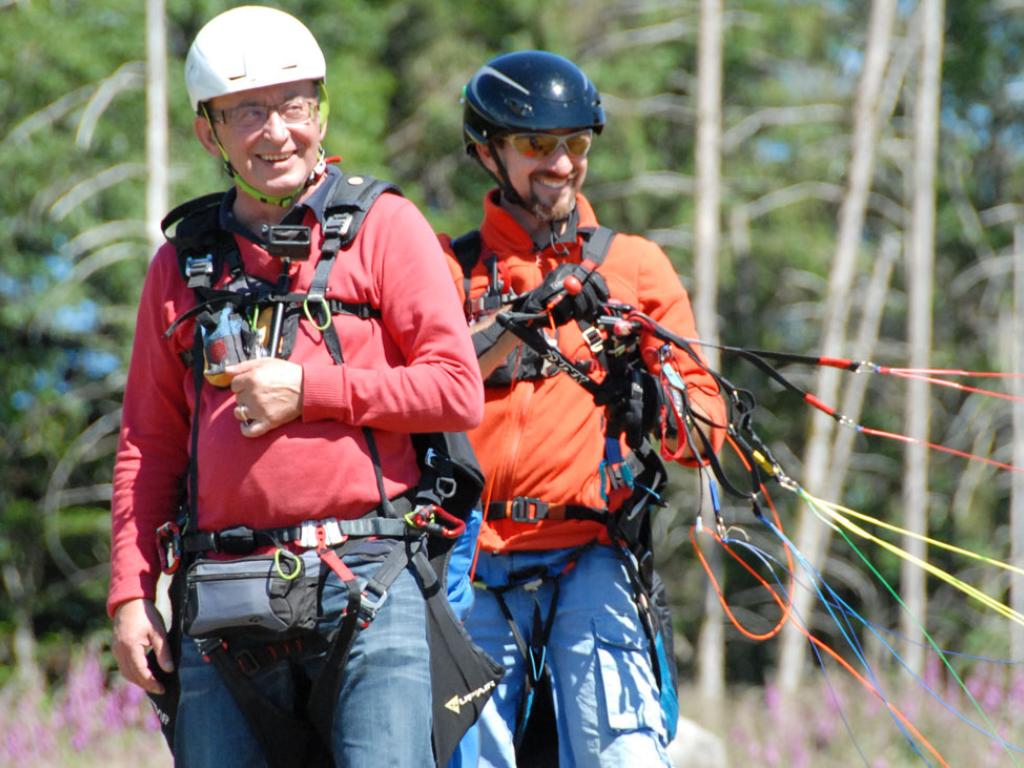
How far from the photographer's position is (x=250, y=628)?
328 centimetres

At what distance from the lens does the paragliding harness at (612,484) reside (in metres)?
4.30

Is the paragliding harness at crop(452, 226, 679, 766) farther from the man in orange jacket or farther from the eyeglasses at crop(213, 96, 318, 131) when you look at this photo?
the eyeglasses at crop(213, 96, 318, 131)

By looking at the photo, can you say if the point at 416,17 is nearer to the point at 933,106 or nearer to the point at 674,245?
the point at 674,245

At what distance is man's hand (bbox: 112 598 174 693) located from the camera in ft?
11.5

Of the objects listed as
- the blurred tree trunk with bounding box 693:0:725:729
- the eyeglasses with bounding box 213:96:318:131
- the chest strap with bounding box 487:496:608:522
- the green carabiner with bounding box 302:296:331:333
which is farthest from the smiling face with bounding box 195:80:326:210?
the blurred tree trunk with bounding box 693:0:725:729

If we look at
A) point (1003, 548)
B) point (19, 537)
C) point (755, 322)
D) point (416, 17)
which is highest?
point (416, 17)

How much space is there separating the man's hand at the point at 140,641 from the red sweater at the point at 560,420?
1.08m

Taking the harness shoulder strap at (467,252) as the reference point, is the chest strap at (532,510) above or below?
below

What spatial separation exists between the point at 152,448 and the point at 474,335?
1020 mm

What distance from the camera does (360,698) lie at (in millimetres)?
3305

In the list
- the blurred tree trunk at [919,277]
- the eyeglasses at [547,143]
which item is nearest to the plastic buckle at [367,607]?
the eyeglasses at [547,143]

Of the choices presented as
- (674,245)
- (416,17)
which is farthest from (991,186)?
(416,17)

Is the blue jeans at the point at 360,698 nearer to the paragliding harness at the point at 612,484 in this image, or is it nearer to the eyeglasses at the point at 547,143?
the paragliding harness at the point at 612,484

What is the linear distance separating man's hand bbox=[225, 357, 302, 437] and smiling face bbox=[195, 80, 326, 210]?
19.2 inches
